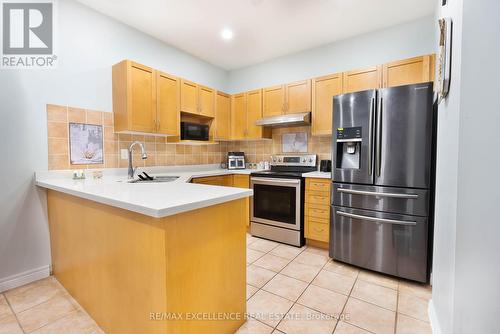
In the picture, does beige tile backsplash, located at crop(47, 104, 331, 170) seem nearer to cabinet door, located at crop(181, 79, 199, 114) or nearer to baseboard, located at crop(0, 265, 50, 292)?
cabinet door, located at crop(181, 79, 199, 114)

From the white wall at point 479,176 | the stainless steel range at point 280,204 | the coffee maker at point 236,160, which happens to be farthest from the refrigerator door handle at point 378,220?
the coffee maker at point 236,160

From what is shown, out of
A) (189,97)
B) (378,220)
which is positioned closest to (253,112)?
(189,97)

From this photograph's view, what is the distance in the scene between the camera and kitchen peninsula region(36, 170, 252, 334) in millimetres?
978

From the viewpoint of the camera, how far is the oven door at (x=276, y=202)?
275 cm

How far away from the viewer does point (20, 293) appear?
5.98 feet

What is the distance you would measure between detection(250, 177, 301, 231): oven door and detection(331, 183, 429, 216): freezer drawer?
544mm

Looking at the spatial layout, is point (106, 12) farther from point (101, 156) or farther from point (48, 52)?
point (101, 156)

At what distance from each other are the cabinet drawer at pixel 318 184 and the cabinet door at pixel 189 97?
6.17 feet

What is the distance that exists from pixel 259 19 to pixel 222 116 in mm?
1509

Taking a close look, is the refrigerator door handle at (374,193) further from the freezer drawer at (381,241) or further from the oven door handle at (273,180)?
the oven door handle at (273,180)

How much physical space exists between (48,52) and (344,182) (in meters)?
3.14

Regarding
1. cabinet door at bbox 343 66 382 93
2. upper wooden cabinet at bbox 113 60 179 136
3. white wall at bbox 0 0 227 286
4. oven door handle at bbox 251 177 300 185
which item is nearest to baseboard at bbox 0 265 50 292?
white wall at bbox 0 0 227 286

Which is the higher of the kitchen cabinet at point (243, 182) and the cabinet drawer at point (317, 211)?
the kitchen cabinet at point (243, 182)

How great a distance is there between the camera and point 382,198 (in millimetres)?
2041
